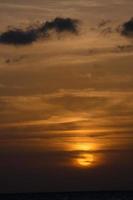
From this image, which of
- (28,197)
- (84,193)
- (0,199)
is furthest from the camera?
(84,193)

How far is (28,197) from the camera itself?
291 feet

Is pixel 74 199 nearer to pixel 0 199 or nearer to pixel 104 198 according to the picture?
pixel 104 198

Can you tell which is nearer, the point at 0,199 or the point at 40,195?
the point at 0,199

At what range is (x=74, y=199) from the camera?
8669cm

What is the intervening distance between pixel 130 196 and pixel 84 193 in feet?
38.8

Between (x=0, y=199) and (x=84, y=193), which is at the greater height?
(x=0, y=199)

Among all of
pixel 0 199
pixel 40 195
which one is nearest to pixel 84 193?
pixel 40 195

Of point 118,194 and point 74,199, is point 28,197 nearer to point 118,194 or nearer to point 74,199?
point 74,199

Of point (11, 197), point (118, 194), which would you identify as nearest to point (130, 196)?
point (118, 194)

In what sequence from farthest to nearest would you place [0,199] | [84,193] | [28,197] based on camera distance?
[84,193]
[28,197]
[0,199]

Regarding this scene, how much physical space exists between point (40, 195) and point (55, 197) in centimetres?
581

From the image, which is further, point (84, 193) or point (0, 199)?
point (84, 193)

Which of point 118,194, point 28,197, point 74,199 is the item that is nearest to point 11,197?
point 28,197

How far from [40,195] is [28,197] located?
13.6ft
